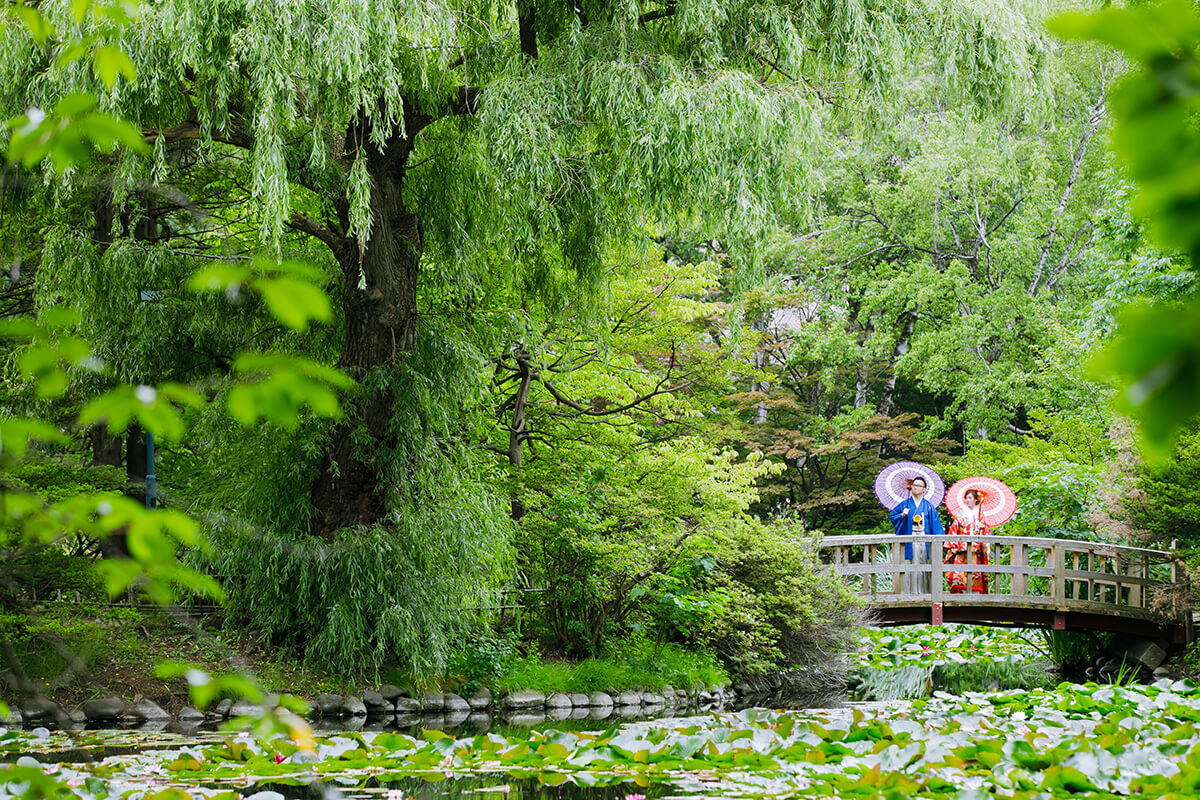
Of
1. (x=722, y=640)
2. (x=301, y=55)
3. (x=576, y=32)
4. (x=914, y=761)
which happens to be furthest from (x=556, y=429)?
(x=914, y=761)

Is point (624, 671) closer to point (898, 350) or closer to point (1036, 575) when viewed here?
point (1036, 575)

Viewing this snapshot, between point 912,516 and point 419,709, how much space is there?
7192 millimetres

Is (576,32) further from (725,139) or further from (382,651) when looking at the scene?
(382,651)

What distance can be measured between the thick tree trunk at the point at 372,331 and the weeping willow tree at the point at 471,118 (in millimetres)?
17

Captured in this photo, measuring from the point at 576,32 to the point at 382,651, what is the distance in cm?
471

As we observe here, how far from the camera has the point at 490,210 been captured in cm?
751

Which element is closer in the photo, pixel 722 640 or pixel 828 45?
pixel 828 45

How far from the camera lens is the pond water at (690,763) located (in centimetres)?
326

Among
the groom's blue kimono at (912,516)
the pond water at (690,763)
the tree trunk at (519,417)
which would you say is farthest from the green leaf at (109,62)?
the groom's blue kimono at (912,516)

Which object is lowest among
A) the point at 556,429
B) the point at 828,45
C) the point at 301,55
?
the point at 556,429

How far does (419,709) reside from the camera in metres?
7.83

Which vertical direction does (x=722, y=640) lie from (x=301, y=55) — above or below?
below

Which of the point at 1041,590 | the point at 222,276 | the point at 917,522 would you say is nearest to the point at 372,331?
the point at 222,276

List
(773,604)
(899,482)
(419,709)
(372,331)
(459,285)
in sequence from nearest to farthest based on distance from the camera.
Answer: (419,709), (372,331), (459,285), (773,604), (899,482)
